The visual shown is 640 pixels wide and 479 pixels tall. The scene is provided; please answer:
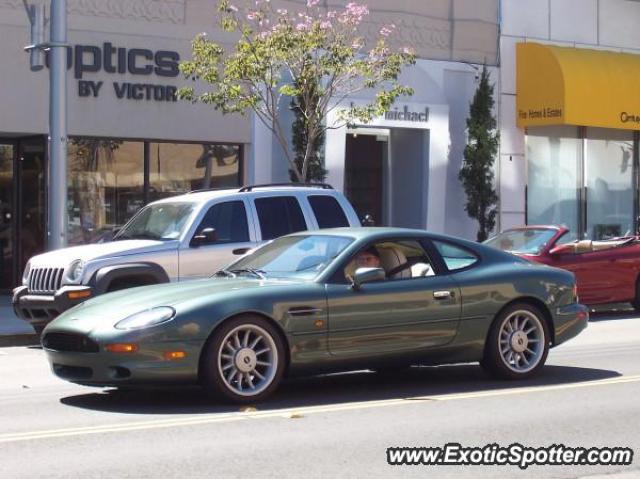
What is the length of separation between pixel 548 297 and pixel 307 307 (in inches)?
101

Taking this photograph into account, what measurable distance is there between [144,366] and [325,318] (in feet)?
5.09

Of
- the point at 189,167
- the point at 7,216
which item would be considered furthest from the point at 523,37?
the point at 7,216

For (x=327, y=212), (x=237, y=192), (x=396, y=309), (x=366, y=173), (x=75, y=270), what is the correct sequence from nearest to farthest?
(x=396, y=309) → (x=75, y=270) → (x=237, y=192) → (x=327, y=212) → (x=366, y=173)

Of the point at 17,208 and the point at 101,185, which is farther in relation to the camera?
the point at 17,208

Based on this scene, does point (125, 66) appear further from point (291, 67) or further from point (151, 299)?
point (151, 299)

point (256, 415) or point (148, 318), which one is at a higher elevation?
point (148, 318)

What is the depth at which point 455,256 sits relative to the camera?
33.4 ft

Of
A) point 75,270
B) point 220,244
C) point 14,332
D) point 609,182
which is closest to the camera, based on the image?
point 75,270

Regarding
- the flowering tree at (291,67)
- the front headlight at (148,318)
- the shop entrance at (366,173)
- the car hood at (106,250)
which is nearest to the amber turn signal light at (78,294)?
the car hood at (106,250)

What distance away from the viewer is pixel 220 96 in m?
18.7

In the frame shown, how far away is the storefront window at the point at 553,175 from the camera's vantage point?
26000 mm

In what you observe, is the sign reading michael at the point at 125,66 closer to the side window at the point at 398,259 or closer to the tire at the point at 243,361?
the side window at the point at 398,259

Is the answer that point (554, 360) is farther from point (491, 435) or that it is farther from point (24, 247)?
point (24, 247)

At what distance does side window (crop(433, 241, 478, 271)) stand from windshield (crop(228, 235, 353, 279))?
95 centimetres
